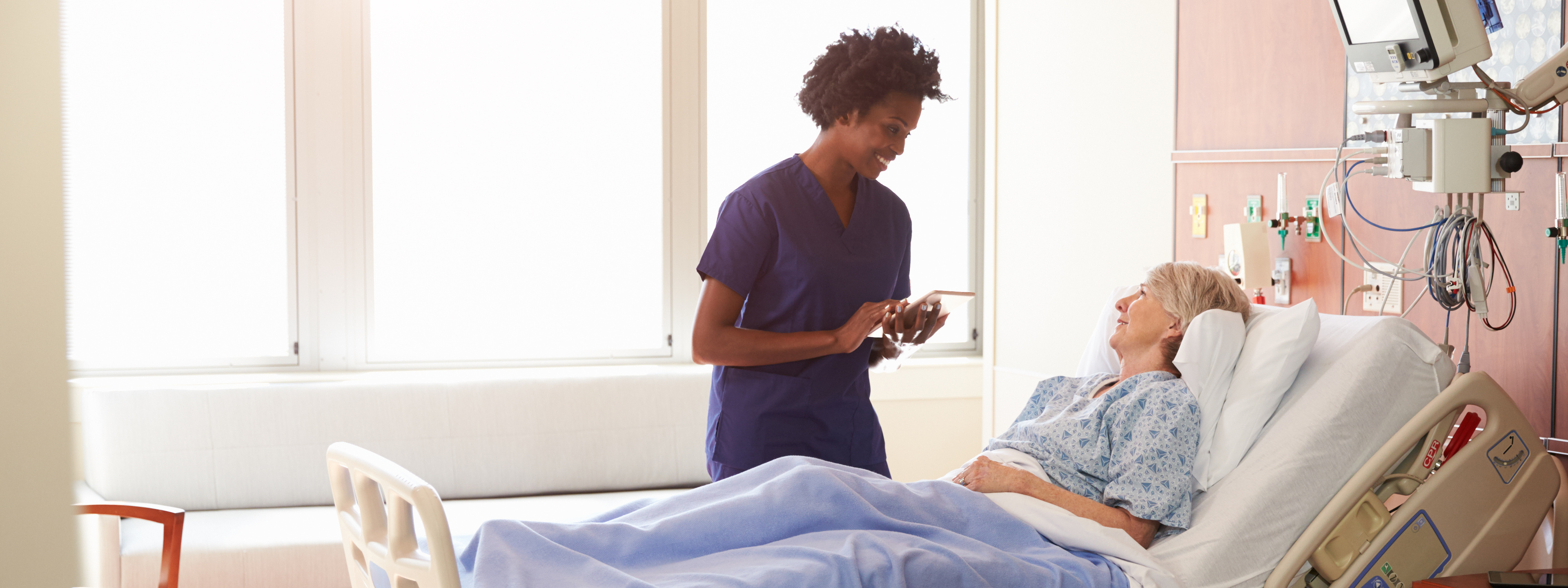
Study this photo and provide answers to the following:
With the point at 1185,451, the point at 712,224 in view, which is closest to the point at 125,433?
the point at 712,224

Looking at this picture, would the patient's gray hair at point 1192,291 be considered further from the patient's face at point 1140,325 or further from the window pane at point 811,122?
the window pane at point 811,122

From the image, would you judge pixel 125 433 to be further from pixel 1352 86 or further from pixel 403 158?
pixel 1352 86

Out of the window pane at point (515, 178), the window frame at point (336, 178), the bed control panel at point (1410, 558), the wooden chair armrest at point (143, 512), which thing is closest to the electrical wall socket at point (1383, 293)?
the bed control panel at point (1410, 558)

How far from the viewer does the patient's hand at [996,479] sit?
5.96 feet

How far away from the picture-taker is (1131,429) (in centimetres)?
184

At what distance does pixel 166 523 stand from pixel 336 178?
4.64ft

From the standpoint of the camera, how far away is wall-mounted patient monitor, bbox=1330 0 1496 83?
187 centimetres

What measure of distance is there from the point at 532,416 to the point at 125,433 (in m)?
1.14

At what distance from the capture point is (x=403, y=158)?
364 cm

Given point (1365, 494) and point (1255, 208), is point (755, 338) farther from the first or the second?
point (1255, 208)

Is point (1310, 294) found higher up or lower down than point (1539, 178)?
lower down

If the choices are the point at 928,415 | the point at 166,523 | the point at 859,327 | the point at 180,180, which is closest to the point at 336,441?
the point at 166,523

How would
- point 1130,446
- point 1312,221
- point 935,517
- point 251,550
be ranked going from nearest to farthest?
point 935,517 < point 1130,446 < point 1312,221 < point 251,550

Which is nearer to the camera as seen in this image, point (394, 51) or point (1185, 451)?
point (1185, 451)
